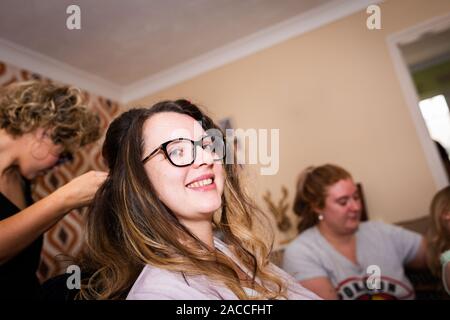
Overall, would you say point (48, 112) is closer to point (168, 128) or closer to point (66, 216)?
point (168, 128)

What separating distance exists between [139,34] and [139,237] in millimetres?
1353

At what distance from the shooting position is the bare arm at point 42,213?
2.85ft

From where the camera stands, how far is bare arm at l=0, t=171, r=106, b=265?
869mm

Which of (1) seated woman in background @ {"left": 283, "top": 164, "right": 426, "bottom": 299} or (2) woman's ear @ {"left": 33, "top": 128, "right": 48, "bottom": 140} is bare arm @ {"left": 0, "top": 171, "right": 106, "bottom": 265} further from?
(1) seated woman in background @ {"left": 283, "top": 164, "right": 426, "bottom": 299}

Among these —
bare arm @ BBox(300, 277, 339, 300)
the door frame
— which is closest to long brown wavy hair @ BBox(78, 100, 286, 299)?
bare arm @ BBox(300, 277, 339, 300)

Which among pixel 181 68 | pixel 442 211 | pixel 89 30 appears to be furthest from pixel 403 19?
pixel 89 30

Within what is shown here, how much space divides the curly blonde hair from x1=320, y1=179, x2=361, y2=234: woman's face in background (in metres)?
1.02

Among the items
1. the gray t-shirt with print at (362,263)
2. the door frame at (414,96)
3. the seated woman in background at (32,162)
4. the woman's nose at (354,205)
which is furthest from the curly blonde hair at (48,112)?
the door frame at (414,96)

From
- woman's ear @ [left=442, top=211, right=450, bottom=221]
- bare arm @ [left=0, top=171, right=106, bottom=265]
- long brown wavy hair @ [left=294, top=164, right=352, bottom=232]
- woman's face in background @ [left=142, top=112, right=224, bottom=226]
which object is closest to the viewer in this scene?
woman's face in background @ [left=142, top=112, right=224, bottom=226]

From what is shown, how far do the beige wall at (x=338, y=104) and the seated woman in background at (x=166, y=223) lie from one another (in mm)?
1030

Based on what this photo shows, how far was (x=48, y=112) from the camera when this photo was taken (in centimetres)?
108

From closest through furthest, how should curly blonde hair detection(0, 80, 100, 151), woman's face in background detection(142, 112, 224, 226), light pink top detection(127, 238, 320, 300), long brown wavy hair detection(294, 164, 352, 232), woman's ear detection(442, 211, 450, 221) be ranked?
light pink top detection(127, 238, 320, 300), woman's face in background detection(142, 112, 224, 226), curly blonde hair detection(0, 80, 100, 151), woman's ear detection(442, 211, 450, 221), long brown wavy hair detection(294, 164, 352, 232)

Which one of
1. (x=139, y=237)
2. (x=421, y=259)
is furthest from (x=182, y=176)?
(x=421, y=259)

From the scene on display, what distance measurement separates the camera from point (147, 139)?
2.67 feet
